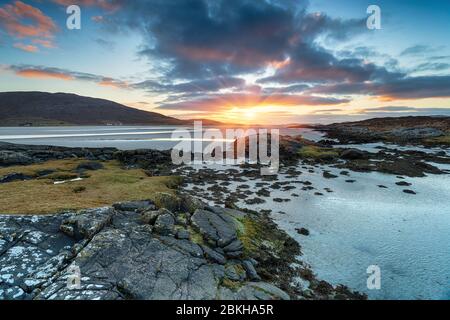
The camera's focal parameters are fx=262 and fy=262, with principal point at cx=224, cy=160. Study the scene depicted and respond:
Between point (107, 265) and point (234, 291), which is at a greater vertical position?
point (107, 265)

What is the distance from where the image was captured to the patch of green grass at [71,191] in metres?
15.2

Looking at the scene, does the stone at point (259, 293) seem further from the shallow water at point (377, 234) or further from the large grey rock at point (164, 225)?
the large grey rock at point (164, 225)

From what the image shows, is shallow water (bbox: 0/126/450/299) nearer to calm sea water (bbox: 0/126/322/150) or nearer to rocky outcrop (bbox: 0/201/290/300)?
rocky outcrop (bbox: 0/201/290/300)

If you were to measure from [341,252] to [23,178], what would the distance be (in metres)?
30.7

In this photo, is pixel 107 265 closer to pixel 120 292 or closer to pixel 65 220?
pixel 120 292

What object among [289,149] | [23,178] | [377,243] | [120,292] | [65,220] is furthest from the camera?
[289,149]

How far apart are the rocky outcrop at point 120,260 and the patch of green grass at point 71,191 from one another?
2898mm

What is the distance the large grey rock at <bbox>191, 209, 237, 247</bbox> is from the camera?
13789 mm

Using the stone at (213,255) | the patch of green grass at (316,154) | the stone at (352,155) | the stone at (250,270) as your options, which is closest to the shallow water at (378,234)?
the stone at (250,270)

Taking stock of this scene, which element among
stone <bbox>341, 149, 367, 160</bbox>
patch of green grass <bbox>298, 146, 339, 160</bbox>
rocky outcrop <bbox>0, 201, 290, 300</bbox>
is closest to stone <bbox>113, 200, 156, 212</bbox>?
rocky outcrop <bbox>0, 201, 290, 300</bbox>

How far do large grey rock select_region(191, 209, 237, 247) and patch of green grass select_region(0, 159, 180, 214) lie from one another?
246 inches
